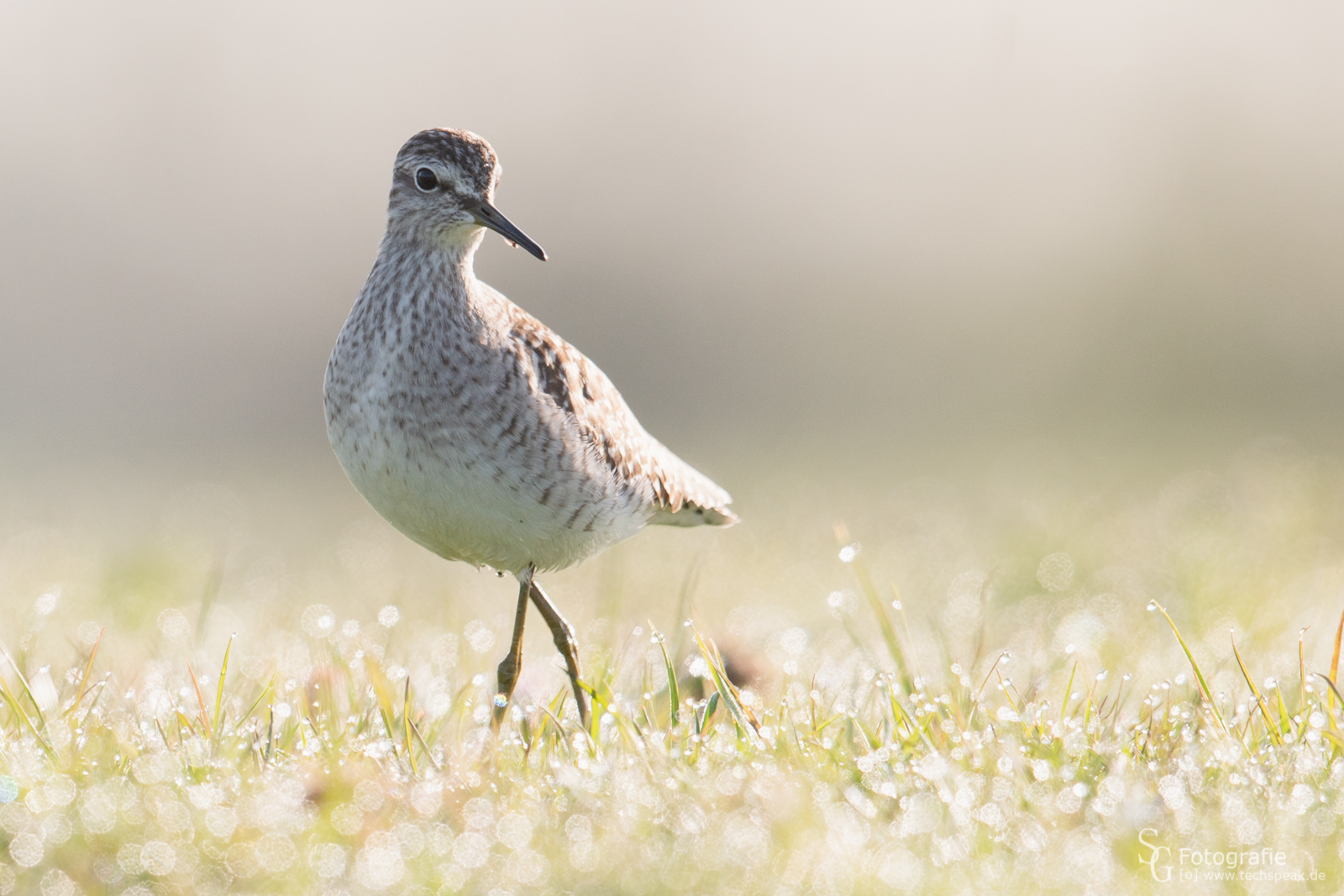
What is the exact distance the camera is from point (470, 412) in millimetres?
4875

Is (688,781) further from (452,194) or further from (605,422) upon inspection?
(452,194)

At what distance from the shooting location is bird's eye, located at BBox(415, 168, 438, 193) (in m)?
5.45

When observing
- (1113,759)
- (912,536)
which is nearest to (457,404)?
(1113,759)

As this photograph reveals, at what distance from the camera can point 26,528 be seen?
9484mm

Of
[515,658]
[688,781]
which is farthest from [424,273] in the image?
[688,781]

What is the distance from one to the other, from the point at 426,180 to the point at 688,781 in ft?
9.49

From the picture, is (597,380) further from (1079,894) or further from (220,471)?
(220,471)

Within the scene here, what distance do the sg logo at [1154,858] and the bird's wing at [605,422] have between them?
8.68 ft

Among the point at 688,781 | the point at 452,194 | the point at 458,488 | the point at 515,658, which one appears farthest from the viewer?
the point at 452,194

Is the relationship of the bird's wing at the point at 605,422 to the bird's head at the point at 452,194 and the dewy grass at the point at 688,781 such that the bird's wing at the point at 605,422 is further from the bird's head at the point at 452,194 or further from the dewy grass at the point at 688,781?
the dewy grass at the point at 688,781

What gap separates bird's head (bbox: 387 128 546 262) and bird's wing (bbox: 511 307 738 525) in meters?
0.38

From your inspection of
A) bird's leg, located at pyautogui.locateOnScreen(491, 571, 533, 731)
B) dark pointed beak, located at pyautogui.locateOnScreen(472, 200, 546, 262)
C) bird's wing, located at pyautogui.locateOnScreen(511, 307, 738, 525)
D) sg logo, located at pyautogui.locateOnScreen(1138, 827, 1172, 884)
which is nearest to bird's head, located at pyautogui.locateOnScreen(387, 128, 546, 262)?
dark pointed beak, located at pyautogui.locateOnScreen(472, 200, 546, 262)

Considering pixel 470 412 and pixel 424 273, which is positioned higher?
pixel 424 273

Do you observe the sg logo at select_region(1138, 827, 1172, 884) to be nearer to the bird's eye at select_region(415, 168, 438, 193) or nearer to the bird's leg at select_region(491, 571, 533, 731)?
the bird's leg at select_region(491, 571, 533, 731)
